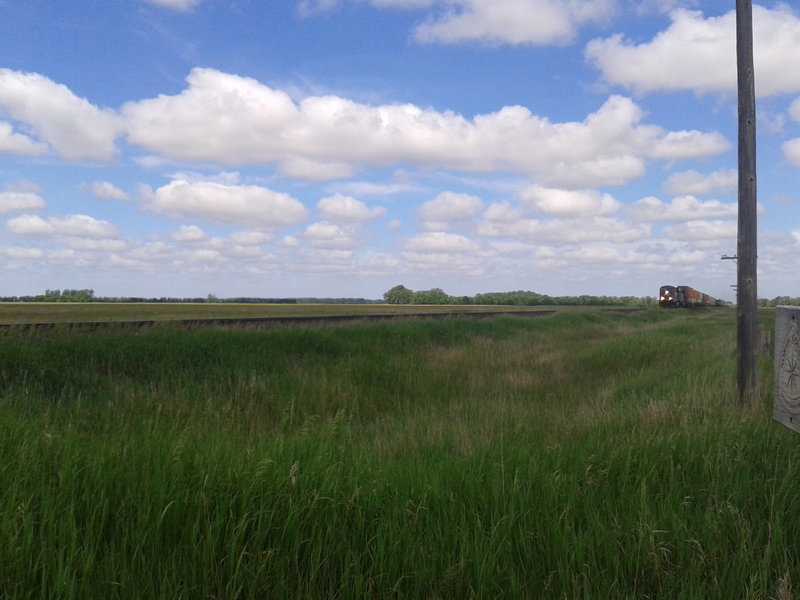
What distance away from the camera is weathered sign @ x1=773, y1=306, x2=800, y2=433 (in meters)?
3.95

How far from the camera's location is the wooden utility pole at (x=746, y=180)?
24.7 ft

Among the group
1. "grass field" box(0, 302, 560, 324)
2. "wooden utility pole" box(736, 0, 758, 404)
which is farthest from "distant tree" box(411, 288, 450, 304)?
"wooden utility pole" box(736, 0, 758, 404)

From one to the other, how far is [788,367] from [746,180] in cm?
431

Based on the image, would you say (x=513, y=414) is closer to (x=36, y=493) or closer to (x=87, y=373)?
(x=36, y=493)

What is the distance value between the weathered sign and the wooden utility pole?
355 cm

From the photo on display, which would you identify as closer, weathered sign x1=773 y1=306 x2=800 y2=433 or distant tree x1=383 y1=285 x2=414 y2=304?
weathered sign x1=773 y1=306 x2=800 y2=433

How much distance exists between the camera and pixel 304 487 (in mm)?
3834

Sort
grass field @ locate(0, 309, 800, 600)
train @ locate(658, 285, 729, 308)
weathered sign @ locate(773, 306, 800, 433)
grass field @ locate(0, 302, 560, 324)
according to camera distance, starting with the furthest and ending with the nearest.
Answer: train @ locate(658, 285, 729, 308) → grass field @ locate(0, 302, 560, 324) → weathered sign @ locate(773, 306, 800, 433) → grass field @ locate(0, 309, 800, 600)

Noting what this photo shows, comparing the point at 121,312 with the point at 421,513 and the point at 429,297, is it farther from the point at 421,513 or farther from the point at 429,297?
the point at 429,297

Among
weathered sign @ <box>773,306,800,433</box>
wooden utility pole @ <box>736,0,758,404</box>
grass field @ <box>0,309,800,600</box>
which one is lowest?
grass field @ <box>0,309,800,600</box>

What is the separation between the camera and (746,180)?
24.7ft

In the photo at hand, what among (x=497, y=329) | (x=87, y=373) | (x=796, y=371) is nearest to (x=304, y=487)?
(x=796, y=371)

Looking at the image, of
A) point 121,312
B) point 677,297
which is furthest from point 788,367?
point 677,297

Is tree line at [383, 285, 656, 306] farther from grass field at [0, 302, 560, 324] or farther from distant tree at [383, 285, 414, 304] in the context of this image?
grass field at [0, 302, 560, 324]
